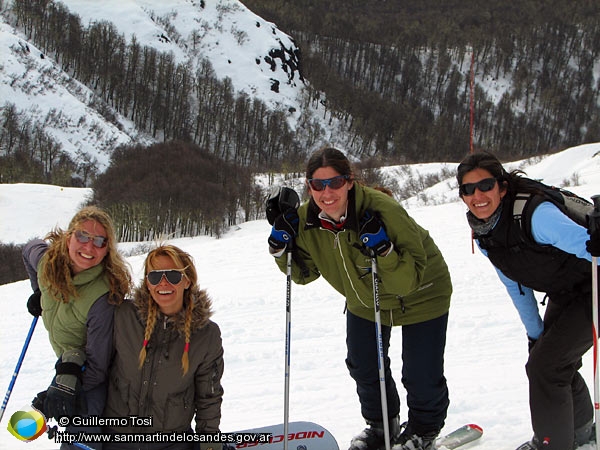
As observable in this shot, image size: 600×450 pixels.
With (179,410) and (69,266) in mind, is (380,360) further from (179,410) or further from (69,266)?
(69,266)

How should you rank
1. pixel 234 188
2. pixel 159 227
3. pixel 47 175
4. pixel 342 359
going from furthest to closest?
pixel 47 175 < pixel 234 188 < pixel 159 227 < pixel 342 359

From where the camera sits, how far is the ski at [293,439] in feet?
10.8

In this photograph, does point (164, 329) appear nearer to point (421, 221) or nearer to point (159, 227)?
point (421, 221)

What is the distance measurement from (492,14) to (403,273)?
5244 inches

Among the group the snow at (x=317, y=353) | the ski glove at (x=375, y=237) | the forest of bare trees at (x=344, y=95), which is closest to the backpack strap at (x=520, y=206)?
the ski glove at (x=375, y=237)

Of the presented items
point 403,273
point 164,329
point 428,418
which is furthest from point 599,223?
point 164,329

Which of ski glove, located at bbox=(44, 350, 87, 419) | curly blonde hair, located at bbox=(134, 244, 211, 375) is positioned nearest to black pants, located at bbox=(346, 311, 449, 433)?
curly blonde hair, located at bbox=(134, 244, 211, 375)

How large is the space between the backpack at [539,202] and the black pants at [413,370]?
0.76m

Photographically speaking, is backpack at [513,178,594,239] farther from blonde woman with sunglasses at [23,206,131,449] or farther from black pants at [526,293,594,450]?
blonde woman with sunglasses at [23,206,131,449]

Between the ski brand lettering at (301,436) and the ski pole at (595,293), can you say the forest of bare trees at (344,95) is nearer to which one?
the ski brand lettering at (301,436)

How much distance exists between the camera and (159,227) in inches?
1565

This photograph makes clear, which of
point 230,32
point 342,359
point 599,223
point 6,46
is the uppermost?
point 230,32

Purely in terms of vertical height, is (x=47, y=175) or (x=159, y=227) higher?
(x=47, y=175)

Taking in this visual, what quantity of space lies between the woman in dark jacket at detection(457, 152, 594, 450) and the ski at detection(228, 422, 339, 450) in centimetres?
132
